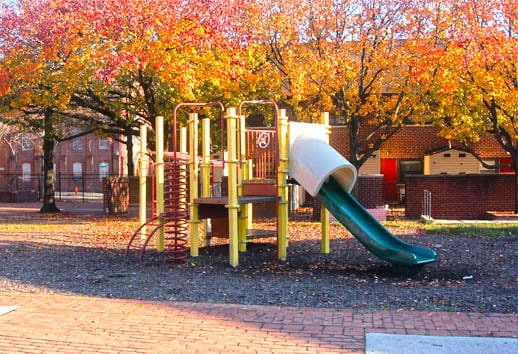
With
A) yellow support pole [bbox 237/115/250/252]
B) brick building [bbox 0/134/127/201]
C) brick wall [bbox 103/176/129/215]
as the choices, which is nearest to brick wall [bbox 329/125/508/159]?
brick wall [bbox 103/176/129/215]

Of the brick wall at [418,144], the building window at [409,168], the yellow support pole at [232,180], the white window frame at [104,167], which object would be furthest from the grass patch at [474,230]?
the white window frame at [104,167]

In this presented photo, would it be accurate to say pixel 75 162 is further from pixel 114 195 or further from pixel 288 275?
pixel 288 275

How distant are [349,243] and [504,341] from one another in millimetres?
7786

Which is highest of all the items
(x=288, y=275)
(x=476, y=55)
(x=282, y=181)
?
(x=476, y=55)

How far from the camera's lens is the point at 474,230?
1573 centimetres

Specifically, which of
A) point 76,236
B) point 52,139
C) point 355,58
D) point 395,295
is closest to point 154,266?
point 395,295

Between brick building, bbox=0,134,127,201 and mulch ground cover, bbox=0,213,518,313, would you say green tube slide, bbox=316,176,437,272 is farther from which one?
brick building, bbox=0,134,127,201

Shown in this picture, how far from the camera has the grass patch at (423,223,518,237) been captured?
1520 cm

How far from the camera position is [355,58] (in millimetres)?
20078

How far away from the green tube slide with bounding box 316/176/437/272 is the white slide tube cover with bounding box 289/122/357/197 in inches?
12.3

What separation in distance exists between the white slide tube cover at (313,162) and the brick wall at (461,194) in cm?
1224

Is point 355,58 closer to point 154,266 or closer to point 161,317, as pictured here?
point 154,266

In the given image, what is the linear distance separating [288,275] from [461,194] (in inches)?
621

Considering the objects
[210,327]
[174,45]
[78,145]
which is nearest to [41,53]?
[174,45]
